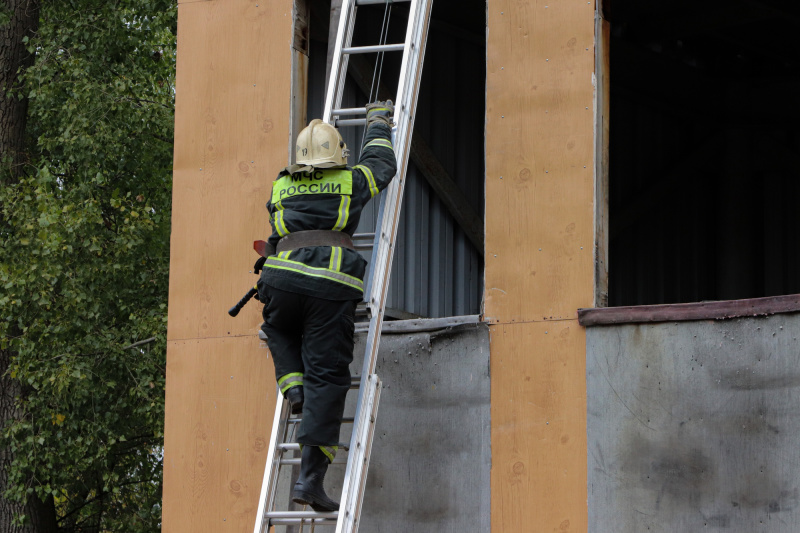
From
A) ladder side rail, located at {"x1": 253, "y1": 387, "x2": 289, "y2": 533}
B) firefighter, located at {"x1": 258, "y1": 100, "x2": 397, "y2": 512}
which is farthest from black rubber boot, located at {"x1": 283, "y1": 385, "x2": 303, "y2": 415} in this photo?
ladder side rail, located at {"x1": 253, "y1": 387, "x2": 289, "y2": 533}

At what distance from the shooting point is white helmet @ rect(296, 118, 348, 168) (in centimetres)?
591

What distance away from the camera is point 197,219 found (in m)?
7.78

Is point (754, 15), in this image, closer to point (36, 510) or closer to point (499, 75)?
point (499, 75)

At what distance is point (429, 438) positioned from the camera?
694 cm

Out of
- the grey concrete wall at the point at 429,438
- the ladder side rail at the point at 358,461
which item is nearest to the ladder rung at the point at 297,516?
the ladder side rail at the point at 358,461

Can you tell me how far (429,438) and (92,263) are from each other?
7.82m

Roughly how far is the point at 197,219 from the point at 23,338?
256 inches

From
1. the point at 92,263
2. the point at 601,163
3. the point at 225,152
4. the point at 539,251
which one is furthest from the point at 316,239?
the point at 92,263

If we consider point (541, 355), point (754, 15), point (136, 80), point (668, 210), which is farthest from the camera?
point (136, 80)

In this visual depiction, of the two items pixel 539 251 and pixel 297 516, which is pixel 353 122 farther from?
pixel 297 516

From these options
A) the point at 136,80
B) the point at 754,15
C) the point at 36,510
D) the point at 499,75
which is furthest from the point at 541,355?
the point at 36,510

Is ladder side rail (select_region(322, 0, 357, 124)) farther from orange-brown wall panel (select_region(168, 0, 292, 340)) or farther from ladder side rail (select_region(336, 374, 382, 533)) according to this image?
ladder side rail (select_region(336, 374, 382, 533))

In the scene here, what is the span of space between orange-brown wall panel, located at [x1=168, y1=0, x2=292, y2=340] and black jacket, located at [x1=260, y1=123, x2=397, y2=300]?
1514 mm

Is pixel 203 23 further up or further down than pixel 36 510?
further up
